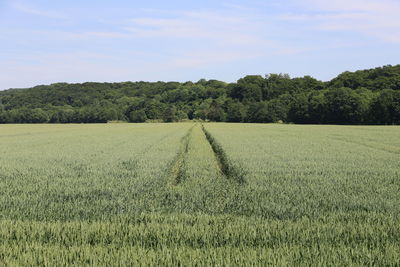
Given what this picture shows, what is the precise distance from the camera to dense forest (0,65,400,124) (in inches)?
4136

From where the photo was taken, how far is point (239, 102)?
162m

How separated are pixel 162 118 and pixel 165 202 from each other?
14474cm

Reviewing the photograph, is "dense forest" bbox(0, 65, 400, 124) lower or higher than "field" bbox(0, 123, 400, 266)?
higher

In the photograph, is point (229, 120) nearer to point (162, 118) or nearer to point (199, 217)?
point (162, 118)

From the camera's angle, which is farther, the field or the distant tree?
the distant tree

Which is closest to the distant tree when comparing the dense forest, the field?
the dense forest

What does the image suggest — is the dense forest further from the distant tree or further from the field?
the field

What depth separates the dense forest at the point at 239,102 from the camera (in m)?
105

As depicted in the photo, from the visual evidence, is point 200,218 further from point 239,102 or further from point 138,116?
point 239,102

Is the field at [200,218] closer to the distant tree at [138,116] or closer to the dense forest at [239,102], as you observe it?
the dense forest at [239,102]

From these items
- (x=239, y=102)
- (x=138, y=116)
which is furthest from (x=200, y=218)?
(x=239, y=102)

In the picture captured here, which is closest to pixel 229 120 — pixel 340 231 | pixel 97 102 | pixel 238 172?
pixel 97 102

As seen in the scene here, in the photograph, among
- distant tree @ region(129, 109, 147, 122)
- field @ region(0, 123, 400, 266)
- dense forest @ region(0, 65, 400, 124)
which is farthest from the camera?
distant tree @ region(129, 109, 147, 122)

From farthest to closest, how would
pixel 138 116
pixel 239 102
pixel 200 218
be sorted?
1. pixel 239 102
2. pixel 138 116
3. pixel 200 218
